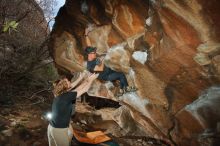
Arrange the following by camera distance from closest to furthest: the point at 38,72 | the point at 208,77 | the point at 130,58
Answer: the point at 208,77 → the point at 130,58 → the point at 38,72

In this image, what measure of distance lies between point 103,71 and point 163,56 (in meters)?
2.24

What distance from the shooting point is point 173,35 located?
5.42 metres

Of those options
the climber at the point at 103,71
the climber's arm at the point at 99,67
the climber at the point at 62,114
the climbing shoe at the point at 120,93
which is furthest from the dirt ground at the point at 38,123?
the climber at the point at 62,114

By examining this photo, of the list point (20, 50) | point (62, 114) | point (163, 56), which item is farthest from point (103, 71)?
point (20, 50)

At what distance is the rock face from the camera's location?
520cm

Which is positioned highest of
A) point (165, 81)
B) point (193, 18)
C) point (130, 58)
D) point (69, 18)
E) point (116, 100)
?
point (69, 18)

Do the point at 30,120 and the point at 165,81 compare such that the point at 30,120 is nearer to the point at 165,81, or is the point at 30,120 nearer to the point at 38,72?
the point at 38,72

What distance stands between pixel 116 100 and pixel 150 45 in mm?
2159

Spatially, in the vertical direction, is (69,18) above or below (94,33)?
above

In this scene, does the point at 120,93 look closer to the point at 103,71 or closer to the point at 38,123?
the point at 103,71

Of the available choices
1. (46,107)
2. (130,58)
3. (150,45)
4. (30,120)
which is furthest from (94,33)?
(46,107)

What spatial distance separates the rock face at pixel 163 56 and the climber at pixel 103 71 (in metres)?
0.16

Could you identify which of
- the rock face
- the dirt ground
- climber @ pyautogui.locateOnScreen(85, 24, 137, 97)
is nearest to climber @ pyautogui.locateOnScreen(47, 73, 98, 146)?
climber @ pyautogui.locateOnScreen(85, 24, 137, 97)

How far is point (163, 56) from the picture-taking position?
5.86m
